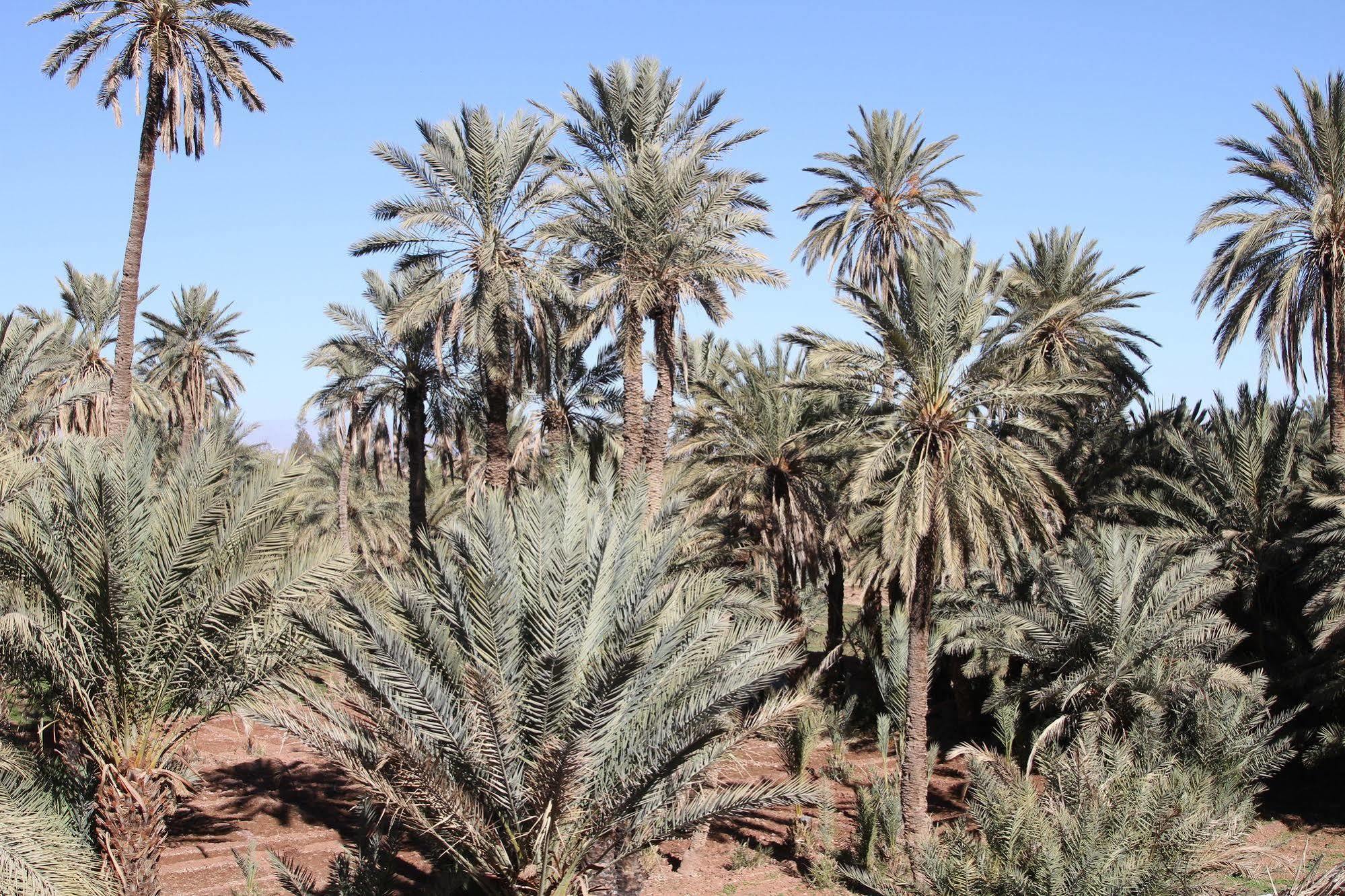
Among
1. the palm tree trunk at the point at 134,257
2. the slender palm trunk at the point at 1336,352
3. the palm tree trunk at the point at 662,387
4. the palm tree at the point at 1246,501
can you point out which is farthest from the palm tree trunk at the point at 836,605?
the palm tree trunk at the point at 134,257

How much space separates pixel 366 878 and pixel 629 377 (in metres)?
11.3

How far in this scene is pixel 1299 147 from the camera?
61.7 ft

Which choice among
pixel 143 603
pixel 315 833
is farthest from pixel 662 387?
pixel 143 603

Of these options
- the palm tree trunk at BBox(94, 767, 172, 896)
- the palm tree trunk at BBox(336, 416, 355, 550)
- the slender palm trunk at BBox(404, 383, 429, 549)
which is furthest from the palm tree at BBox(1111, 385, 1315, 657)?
the palm tree trunk at BBox(336, 416, 355, 550)

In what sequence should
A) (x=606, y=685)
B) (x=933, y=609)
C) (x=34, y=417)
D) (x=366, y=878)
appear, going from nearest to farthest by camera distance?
1. (x=606, y=685)
2. (x=366, y=878)
3. (x=34, y=417)
4. (x=933, y=609)

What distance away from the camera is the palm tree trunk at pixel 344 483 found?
26.4 meters

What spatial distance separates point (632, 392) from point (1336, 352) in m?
13.7

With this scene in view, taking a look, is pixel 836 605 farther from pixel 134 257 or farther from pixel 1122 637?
pixel 134 257

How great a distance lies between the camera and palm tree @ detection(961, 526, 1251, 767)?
622 inches

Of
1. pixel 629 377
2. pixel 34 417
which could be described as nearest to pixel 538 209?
pixel 629 377

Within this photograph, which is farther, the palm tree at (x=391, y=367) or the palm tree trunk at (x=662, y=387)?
the palm tree at (x=391, y=367)

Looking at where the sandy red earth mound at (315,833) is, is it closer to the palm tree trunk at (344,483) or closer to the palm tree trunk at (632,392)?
the palm tree trunk at (632,392)

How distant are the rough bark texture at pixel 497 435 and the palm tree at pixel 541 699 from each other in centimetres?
1093

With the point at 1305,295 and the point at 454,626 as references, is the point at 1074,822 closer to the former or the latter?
the point at 454,626
